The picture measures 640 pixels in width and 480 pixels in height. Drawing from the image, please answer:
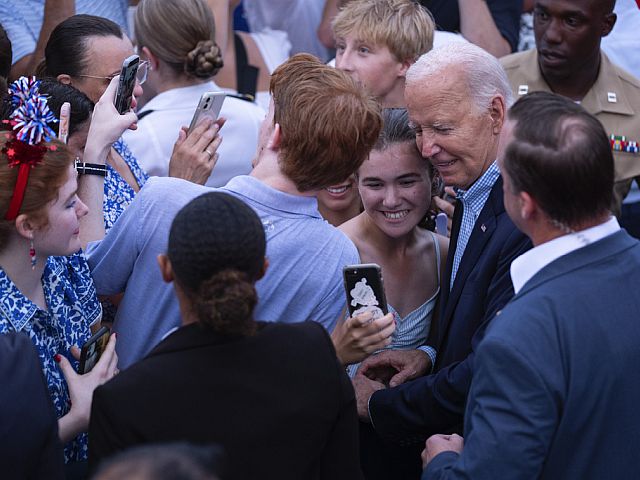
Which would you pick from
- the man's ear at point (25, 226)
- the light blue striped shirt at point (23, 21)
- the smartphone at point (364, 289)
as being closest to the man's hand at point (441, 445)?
the smartphone at point (364, 289)

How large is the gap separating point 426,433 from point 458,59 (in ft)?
4.12

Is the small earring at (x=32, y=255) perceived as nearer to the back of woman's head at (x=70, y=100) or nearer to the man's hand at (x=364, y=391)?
the back of woman's head at (x=70, y=100)

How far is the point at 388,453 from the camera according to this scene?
3.25 meters

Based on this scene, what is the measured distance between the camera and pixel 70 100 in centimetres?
322

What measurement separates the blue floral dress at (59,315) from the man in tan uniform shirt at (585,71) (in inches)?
111

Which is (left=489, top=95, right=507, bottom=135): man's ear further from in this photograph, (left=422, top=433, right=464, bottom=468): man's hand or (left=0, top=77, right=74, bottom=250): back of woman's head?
(left=0, top=77, right=74, bottom=250): back of woman's head

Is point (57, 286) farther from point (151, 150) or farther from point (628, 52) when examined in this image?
point (628, 52)

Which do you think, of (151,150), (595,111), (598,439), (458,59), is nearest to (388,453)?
(598,439)

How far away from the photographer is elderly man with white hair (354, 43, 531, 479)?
111 inches

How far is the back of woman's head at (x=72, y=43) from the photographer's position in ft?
11.9

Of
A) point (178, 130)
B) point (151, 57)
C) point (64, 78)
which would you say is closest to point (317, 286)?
point (64, 78)

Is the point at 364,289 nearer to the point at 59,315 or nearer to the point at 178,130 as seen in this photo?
the point at 59,315

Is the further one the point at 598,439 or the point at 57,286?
the point at 57,286

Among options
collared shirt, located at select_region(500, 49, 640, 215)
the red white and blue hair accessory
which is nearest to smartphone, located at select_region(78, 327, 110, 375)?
the red white and blue hair accessory
